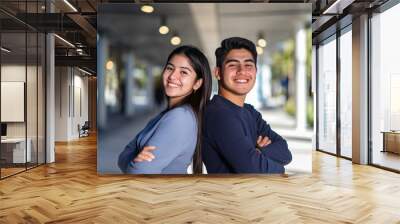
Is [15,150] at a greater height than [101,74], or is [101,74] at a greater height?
[101,74]

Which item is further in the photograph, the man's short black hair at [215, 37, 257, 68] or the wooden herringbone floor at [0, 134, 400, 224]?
the man's short black hair at [215, 37, 257, 68]

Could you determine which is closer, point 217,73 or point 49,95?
point 217,73

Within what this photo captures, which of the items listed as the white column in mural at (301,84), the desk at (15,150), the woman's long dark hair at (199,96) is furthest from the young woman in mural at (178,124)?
the desk at (15,150)

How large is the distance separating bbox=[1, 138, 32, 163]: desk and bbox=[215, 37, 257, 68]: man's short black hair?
3538mm

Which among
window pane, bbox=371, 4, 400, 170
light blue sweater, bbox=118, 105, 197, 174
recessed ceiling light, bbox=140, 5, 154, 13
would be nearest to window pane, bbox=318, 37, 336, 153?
window pane, bbox=371, 4, 400, 170

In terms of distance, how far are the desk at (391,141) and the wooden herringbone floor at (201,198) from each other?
498mm

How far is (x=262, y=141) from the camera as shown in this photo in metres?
6.45

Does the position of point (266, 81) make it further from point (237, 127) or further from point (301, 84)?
point (237, 127)

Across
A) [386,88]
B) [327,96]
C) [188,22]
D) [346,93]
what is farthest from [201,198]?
[327,96]

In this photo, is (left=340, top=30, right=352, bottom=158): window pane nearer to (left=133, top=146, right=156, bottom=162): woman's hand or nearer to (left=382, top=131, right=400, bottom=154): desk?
(left=382, top=131, right=400, bottom=154): desk

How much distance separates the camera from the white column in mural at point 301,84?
21.6 ft

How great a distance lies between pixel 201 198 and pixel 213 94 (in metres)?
1.87

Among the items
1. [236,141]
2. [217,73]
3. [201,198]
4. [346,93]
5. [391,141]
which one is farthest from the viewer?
[346,93]

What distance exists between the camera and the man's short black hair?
20.9 ft
